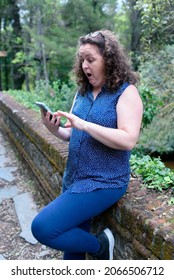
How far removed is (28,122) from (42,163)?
120 centimetres

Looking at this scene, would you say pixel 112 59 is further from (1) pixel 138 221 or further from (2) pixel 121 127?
(1) pixel 138 221

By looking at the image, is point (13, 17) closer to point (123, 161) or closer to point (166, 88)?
point (166, 88)

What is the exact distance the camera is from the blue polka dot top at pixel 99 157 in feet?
6.97

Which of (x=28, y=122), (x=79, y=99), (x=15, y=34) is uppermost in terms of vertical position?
(x=15, y=34)

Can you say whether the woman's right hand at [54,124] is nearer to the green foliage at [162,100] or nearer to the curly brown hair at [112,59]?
the curly brown hair at [112,59]

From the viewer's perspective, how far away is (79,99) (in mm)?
2385

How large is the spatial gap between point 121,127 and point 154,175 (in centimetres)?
73

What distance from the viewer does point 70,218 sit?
6.73 feet

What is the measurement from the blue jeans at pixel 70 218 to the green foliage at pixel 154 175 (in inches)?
12.7

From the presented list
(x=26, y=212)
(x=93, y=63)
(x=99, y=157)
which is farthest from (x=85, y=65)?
(x=26, y=212)

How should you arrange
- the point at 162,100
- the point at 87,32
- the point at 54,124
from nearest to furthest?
the point at 54,124 → the point at 162,100 → the point at 87,32

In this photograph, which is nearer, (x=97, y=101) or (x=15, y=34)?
(x=97, y=101)

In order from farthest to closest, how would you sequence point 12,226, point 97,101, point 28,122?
1. point 28,122
2. point 12,226
3. point 97,101
